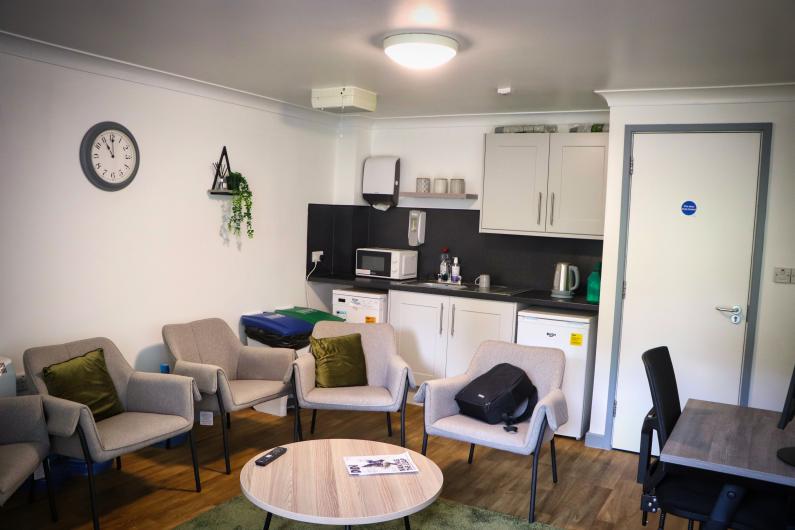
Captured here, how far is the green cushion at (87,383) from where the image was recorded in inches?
133

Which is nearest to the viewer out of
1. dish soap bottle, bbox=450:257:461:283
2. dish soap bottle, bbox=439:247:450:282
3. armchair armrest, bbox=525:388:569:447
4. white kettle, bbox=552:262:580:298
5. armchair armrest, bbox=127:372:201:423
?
armchair armrest, bbox=525:388:569:447

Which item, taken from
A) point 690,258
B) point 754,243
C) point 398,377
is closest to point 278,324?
point 398,377

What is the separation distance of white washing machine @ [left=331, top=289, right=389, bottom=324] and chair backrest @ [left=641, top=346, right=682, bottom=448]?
8.89 ft

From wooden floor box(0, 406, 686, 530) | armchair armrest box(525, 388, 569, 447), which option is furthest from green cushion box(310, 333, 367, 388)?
armchair armrest box(525, 388, 569, 447)

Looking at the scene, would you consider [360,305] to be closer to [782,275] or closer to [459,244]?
[459,244]

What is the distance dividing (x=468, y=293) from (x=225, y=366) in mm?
1822

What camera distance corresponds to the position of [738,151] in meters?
4.19

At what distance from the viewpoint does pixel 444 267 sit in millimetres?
5785

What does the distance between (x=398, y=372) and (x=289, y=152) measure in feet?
7.17

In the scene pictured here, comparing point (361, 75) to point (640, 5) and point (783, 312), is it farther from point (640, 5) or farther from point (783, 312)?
point (783, 312)

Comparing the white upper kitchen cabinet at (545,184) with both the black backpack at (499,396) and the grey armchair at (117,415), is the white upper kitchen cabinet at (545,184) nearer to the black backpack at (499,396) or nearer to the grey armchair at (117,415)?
the black backpack at (499,396)

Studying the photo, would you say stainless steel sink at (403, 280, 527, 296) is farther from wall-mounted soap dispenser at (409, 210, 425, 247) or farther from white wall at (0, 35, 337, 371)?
white wall at (0, 35, 337, 371)

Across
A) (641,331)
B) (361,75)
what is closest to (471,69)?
(361,75)

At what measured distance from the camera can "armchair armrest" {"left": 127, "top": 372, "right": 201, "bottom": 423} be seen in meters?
3.61
